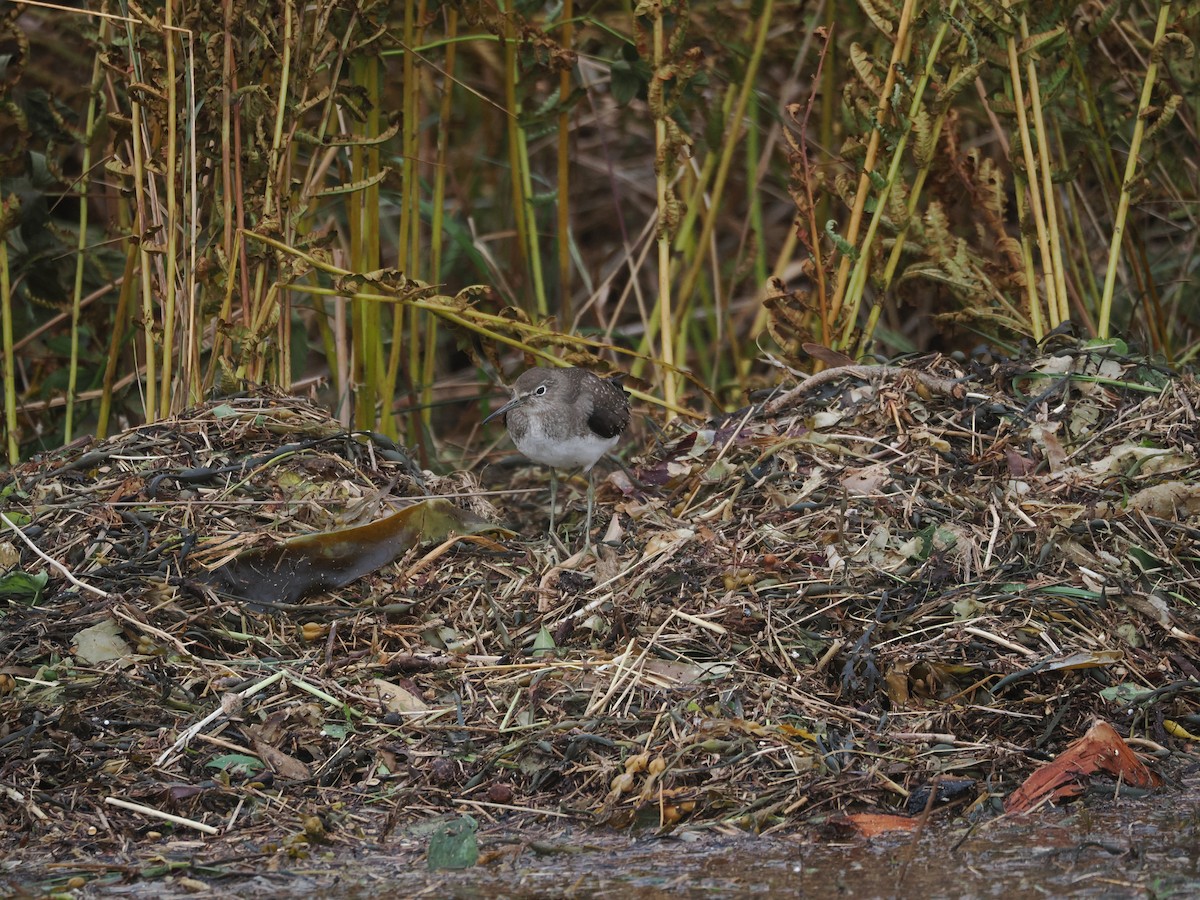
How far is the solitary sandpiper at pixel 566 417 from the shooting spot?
605 centimetres

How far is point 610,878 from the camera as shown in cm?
359

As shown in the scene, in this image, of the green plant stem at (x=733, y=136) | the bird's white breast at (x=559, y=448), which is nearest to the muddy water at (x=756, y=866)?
the bird's white breast at (x=559, y=448)

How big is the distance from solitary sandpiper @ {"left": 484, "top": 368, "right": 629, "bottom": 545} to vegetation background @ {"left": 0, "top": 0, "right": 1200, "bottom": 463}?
6.0 inches

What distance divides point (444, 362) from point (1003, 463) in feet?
15.6

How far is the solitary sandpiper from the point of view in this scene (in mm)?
6047

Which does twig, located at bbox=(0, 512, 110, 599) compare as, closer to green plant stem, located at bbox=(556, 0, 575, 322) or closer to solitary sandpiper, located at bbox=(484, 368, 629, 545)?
solitary sandpiper, located at bbox=(484, 368, 629, 545)

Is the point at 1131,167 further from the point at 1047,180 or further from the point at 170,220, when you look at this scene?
the point at 170,220

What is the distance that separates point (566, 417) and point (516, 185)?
1.37m

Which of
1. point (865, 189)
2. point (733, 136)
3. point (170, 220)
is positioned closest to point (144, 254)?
point (170, 220)

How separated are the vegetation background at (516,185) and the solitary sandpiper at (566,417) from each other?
0.15 meters

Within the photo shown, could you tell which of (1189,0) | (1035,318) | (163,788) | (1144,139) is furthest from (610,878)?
(1189,0)

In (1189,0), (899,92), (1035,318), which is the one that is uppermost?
(1189,0)

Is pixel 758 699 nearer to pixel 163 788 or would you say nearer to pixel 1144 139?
pixel 163 788

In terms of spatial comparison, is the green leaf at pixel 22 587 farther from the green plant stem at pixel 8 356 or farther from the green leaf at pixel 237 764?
the green plant stem at pixel 8 356
